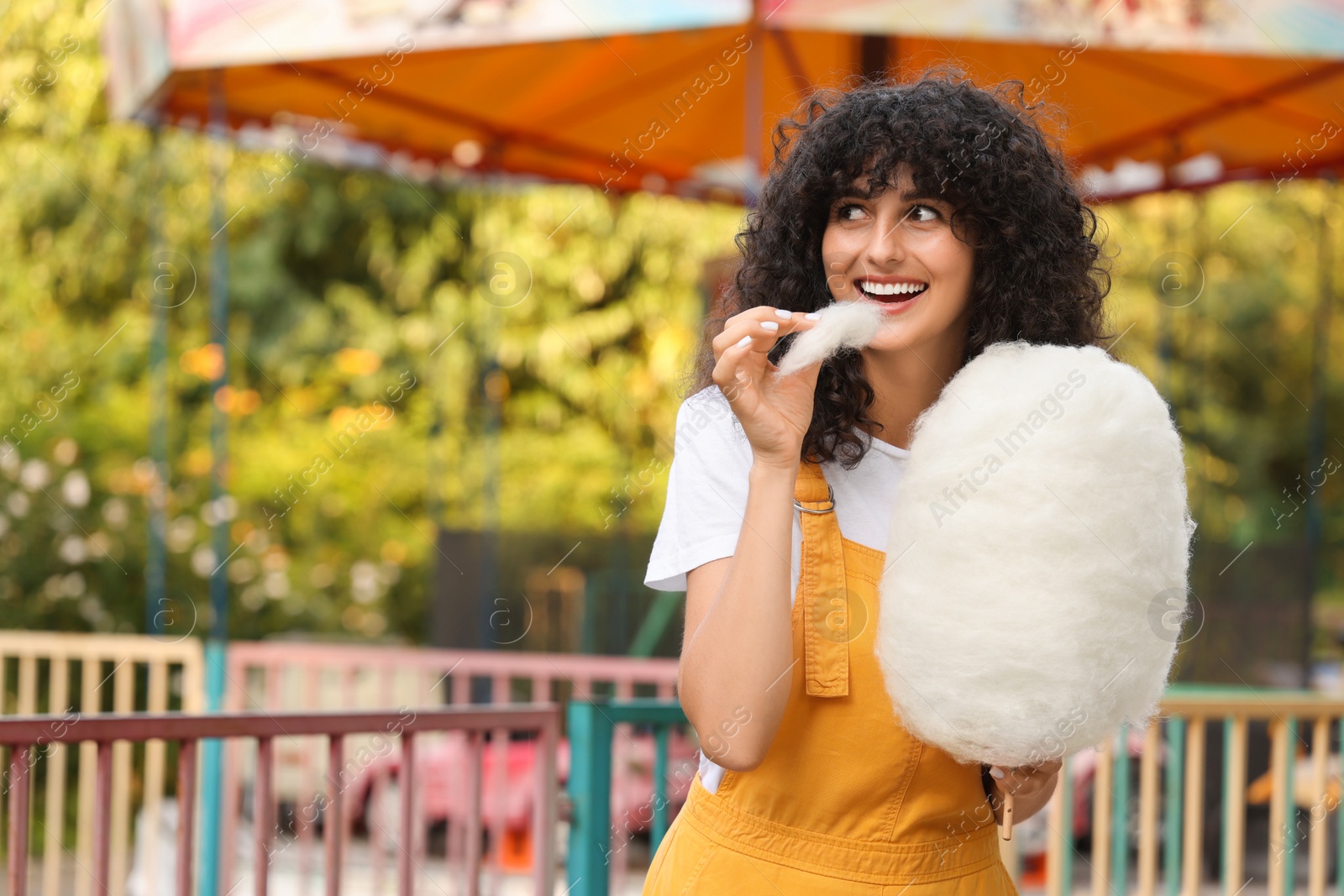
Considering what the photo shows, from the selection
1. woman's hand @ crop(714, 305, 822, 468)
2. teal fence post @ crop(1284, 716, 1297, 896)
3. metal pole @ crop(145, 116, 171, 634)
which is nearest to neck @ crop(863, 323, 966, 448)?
woman's hand @ crop(714, 305, 822, 468)

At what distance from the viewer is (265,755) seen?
2342 mm

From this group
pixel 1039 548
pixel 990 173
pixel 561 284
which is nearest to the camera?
pixel 1039 548

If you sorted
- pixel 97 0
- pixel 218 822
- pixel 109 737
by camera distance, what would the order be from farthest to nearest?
pixel 97 0 < pixel 218 822 < pixel 109 737

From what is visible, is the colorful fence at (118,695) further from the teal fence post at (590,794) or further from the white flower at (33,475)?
the white flower at (33,475)

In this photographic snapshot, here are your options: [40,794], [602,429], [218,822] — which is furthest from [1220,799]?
[602,429]

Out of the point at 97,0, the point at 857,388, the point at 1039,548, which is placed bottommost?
the point at 1039,548

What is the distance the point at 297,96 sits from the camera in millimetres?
5352

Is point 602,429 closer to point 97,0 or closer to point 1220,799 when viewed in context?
point 97,0

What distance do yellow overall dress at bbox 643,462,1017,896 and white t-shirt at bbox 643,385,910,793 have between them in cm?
4

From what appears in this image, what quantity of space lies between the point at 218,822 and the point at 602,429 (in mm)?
7489

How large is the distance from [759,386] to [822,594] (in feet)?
0.81

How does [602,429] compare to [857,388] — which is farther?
[602,429]

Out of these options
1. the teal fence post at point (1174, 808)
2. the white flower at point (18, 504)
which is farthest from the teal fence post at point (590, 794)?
the white flower at point (18, 504)

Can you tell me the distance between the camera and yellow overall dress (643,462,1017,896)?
1355mm
